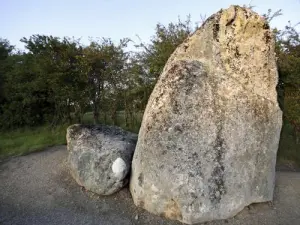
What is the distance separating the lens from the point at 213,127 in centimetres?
593

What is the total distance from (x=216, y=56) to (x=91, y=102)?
8.38m

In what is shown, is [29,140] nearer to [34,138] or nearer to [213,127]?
[34,138]

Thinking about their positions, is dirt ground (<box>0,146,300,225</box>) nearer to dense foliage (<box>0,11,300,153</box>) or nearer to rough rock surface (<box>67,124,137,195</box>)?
rough rock surface (<box>67,124,137,195</box>)

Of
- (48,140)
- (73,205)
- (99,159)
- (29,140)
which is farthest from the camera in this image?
(29,140)

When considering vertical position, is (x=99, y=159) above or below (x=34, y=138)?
above

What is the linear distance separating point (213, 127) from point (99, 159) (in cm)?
258

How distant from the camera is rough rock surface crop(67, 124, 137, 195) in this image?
21.6ft

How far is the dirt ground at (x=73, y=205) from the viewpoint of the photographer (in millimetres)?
5867

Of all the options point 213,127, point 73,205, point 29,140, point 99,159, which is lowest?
→ point 73,205

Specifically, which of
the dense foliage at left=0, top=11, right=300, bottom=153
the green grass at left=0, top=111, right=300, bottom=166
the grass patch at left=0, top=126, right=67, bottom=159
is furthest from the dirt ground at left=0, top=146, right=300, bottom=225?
the dense foliage at left=0, top=11, right=300, bottom=153

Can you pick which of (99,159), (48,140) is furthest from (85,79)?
(99,159)

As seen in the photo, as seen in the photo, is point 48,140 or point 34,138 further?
point 34,138

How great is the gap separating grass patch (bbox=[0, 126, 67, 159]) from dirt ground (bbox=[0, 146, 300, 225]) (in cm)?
194

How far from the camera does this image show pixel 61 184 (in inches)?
283
